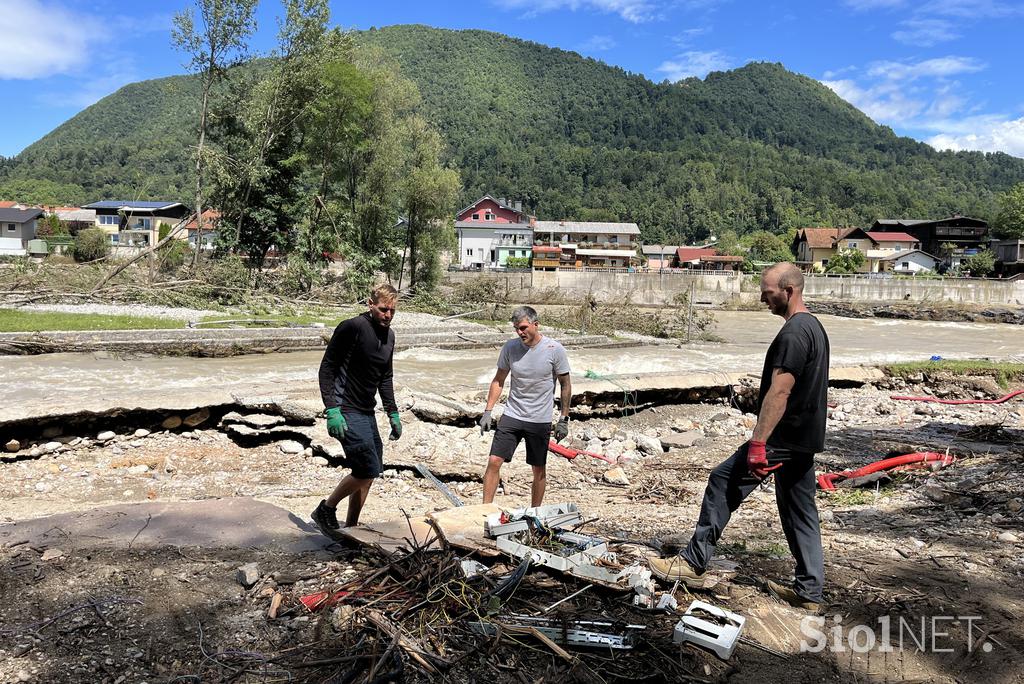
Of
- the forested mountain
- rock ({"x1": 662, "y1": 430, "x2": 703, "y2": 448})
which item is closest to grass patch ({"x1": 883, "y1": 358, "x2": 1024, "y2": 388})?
rock ({"x1": 662, "y1": 430, "x2": 703, "y2": 448})

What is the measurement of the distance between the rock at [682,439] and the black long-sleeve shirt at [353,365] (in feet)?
19.6

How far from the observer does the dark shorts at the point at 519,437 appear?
5852 millimetres

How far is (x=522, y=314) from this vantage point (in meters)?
5.84

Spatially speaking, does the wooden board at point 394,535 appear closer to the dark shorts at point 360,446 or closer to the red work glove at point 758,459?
the dark shorts at point 360,446

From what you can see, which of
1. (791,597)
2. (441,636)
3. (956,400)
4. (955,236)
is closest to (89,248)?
(956,400)

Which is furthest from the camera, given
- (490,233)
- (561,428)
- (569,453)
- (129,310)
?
(490,233)

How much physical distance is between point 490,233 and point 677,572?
82769mm

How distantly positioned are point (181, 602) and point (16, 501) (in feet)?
12.4

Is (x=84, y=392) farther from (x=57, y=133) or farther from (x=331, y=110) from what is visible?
(x=57, y=133)

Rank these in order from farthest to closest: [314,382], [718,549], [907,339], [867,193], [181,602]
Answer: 1. [867,193]
2. [907,339]
3. [314,382]
4. [718,549]
5. [181,602]

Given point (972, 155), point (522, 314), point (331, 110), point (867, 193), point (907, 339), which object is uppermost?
point (972, 155)

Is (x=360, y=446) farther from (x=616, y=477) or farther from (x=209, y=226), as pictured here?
(x=209, y=226)

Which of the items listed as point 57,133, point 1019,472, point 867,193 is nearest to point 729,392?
point 1019,472

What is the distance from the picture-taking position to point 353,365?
5.04m
